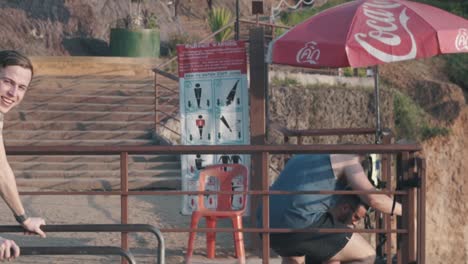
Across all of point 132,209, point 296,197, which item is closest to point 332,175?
point 296,197

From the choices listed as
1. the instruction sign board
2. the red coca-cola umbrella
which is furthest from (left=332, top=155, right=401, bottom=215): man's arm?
the instruction sign board

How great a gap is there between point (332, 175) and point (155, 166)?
8243mm

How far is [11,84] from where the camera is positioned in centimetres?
472

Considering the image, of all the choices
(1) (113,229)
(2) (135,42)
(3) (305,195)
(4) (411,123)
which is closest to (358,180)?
(3) (305,195)

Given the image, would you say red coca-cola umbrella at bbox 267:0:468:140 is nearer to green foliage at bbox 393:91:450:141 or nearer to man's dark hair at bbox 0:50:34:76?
man's dark hair at bbox 0:50:34:76

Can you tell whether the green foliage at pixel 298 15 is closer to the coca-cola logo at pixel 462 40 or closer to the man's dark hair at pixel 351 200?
the coca-cola logo at pixel 462 40

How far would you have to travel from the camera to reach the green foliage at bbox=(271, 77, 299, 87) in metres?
17.7

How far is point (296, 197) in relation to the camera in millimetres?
6230

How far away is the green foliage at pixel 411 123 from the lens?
19.1 meters

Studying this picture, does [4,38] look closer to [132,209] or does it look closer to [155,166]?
[155,166]

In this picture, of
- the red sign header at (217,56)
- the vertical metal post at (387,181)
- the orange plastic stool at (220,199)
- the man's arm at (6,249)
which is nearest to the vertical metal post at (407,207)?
the vertical metal post at (387,181)

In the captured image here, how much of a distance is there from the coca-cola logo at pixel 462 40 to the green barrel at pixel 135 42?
45.7ft

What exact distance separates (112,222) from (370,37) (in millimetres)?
3845

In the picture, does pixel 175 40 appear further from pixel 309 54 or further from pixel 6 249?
pixel 6 249
